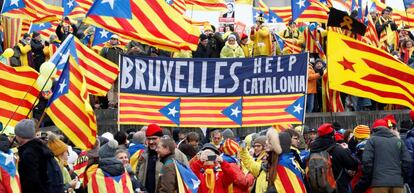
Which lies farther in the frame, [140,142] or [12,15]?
[12,15]

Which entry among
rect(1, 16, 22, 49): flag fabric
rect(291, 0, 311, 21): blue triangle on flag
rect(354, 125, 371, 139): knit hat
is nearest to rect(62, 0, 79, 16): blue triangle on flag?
Result: rect(1, 16, 22, 49): flag fabric

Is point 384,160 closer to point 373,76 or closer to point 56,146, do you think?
point 373,76

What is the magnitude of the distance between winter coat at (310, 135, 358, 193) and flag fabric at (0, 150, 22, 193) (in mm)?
4339

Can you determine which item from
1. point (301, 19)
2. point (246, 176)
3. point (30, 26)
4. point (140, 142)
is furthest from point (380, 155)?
point (30, 26)

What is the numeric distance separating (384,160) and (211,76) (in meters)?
3.57

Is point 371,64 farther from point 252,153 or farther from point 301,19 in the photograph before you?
point 301,19

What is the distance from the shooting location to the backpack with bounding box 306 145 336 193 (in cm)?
1845

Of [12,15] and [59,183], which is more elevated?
[12,15]

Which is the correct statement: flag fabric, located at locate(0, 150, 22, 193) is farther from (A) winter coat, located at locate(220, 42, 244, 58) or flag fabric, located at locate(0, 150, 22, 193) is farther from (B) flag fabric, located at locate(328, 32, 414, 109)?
(A) winter coat, located at locate(220, 42, 244, 58)

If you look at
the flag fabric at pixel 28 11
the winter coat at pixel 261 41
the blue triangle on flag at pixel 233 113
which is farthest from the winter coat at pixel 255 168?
the winter coat at pixel 261 41

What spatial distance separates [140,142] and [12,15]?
924 cm

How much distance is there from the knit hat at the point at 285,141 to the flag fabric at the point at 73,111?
215 centimetres

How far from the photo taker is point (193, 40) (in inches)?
772

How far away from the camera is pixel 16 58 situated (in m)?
27.0
